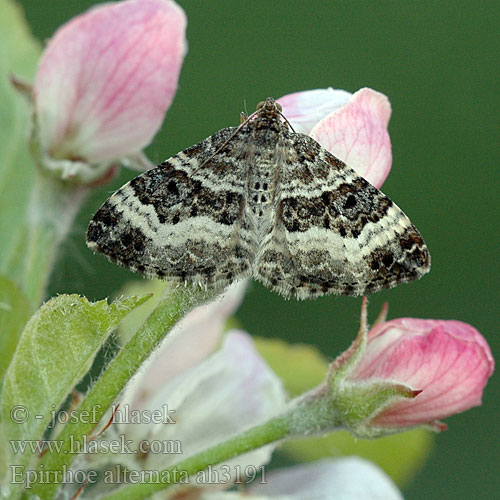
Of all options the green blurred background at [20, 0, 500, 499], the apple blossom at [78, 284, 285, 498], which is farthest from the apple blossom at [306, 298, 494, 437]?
the green blurred background at [20, 0, 500, 499]

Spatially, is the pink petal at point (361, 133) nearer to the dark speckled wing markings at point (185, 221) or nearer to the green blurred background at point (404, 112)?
the dark speckled wing markings at point (185, 221)

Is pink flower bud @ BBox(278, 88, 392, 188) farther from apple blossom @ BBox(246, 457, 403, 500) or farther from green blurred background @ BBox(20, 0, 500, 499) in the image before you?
green blurred background @ BBox(20, 0, 500, 499)

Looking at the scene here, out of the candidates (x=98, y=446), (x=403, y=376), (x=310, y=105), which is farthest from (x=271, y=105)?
(x=98, y=446)

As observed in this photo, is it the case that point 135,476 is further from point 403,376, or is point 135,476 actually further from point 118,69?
point 118,69

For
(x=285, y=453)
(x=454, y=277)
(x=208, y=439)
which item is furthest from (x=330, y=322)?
(x=208, y=439)

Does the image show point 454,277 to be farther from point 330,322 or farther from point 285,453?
point 285,453

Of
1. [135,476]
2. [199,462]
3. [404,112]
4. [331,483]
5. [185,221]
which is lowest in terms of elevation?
[404,112]
